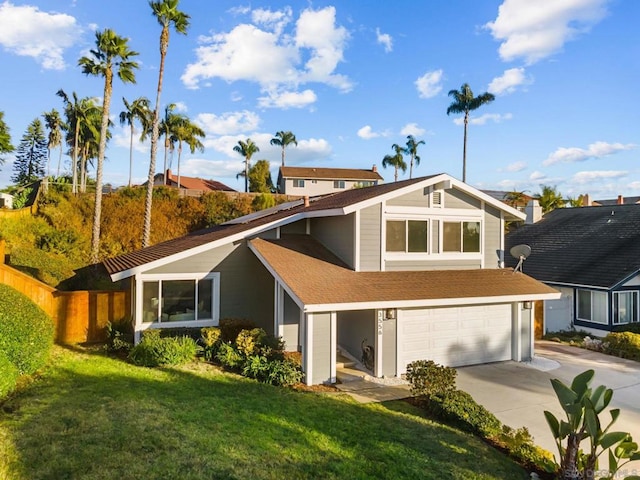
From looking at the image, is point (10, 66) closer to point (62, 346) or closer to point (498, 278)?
point (62, 346)

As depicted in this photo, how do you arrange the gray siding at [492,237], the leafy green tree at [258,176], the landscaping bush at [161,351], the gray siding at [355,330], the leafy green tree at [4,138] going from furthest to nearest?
1. the leafy green tree at [258,176]
2. the leafy green tree at [4,138]
3. the gray siding at [492,237]
4. the gray siding at [355,330]
5. the landscaping bush at [161,351]

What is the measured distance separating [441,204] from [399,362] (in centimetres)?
547

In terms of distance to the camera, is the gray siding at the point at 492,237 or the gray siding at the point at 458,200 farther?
the gray siding at the point at 492,237

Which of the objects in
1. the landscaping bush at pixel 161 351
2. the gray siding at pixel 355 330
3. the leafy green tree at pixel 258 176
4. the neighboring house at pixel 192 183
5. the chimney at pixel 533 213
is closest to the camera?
the landscaping bush at pixel 161 351

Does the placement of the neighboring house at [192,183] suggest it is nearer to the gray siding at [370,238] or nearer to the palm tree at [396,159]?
the palm tree at [396,159]

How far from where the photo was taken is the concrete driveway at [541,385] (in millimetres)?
8797

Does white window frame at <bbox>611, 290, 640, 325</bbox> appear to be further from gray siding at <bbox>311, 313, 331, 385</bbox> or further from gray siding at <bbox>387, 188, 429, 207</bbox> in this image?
gray siding at <bbox>311, 313, 331, 385</bbox>

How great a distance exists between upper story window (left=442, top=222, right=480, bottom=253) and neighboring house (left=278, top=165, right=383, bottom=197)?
4026 centimetres

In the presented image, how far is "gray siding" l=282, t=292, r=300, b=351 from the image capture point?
12875mm

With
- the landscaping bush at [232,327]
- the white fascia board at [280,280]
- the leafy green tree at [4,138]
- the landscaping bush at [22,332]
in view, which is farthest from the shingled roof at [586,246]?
the leafy green tree at [4,138]

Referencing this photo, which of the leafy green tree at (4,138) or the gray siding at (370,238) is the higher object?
the leafy green tree at (4,138)

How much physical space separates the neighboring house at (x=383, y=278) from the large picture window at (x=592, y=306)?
6390 millimetres

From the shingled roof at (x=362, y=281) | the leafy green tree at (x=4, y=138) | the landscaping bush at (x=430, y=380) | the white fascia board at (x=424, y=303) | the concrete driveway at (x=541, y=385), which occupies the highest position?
the leafy green tree at (x=4, y=138)

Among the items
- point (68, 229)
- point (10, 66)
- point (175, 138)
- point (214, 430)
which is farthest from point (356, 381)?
point (175, 138)
